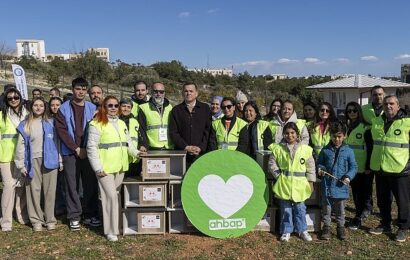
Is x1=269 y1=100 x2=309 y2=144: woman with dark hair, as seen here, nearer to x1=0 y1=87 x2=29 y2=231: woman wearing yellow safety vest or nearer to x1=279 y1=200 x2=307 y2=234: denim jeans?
x1=279 y1=200 x2=307 y2=234: denim jeans

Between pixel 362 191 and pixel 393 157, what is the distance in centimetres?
96

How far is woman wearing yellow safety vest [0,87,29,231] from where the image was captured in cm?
579

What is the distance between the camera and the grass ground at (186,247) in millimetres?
5129

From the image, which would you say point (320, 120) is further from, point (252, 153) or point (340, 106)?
point (340, 106)

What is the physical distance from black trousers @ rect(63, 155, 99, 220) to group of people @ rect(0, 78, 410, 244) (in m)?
0.02

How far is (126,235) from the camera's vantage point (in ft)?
18.9

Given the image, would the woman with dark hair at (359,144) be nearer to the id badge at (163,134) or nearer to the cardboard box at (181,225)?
the cardboard box at (181,225)

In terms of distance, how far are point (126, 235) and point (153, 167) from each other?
105 centimetres

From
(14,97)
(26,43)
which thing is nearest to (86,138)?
(14,97)

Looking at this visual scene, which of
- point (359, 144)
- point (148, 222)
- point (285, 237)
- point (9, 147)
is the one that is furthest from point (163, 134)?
point (359, 144)

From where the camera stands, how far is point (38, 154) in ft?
18.9

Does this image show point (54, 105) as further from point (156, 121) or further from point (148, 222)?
point (148, 222)

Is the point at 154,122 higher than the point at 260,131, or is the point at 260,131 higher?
the point at 154,122

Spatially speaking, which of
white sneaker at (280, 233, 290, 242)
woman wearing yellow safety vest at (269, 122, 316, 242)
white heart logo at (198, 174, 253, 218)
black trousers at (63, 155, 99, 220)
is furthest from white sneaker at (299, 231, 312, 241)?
black trousers at (63, 155, 99, 220)
